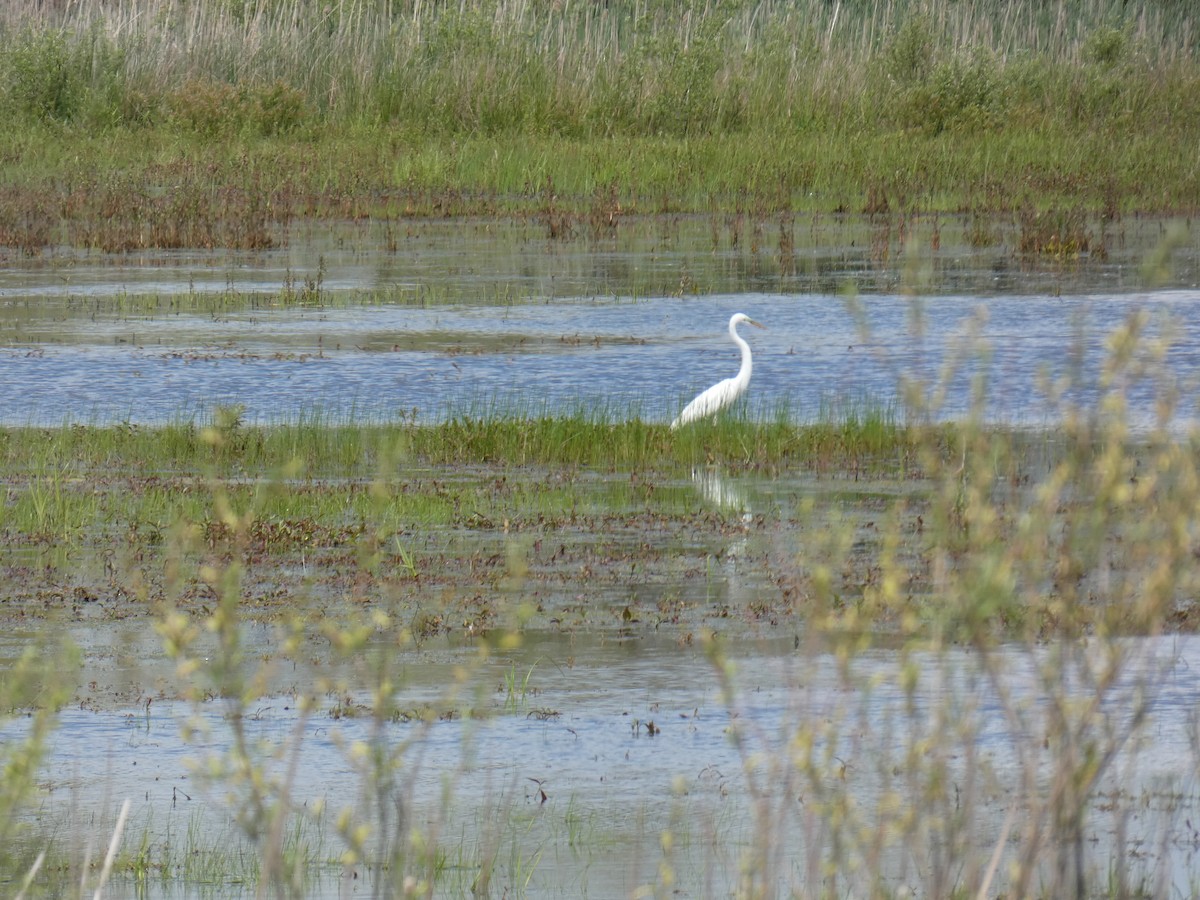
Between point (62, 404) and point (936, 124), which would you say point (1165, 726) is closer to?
point (62, 404)

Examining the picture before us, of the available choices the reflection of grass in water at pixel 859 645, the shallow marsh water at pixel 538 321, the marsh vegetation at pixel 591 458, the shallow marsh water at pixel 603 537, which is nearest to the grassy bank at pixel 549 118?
the marsh vegetation at pixel 591 458

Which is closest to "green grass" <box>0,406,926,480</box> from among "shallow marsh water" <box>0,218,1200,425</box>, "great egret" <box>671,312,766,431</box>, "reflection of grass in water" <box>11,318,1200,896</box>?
"reflection of grass in water" <box>11,318,1200,896</box>

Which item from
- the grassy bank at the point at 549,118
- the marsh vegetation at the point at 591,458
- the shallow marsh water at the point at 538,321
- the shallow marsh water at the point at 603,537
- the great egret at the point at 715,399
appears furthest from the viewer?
the grassy bank at the point at 549,118

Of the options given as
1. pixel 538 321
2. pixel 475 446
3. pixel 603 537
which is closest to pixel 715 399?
pixel 475 446

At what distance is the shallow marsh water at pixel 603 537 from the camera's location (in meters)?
5.48

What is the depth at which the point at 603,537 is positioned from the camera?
9.43 m

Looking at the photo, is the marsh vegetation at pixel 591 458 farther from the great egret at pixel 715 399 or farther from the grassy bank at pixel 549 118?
the great egret at pixel 715 399

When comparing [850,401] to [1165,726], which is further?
[850,401]

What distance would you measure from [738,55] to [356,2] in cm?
683

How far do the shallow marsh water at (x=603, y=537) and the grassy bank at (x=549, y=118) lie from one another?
5.66ft

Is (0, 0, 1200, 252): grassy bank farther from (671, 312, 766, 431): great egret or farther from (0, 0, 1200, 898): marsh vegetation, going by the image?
(671, 312, 766, 431): great egret

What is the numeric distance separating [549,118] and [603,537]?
19267 millimetres

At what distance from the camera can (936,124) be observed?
27875 mm

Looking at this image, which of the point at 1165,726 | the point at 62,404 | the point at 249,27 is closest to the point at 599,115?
the point at 249,27
